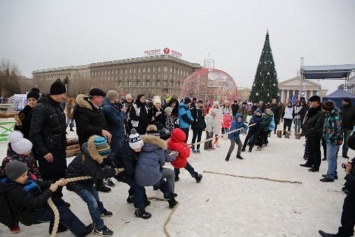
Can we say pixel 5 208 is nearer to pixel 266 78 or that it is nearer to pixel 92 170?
pixel 92 170

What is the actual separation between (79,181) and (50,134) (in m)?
0.81

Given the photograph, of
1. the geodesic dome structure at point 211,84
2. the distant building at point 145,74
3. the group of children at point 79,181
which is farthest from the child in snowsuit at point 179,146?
the distant building at point 145,74

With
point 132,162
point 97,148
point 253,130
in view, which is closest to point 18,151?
point 97,148

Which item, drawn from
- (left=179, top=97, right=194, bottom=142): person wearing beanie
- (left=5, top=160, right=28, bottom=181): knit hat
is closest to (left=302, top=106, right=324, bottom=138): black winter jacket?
(left=179, top=97, right=194, bottom=142): person wearing beanie

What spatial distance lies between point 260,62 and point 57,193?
33.6 metres

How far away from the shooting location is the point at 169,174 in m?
4.26

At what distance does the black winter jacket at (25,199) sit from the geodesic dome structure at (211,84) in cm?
1975

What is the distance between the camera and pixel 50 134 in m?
3.52

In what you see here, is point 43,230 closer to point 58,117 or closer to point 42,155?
point 42,155

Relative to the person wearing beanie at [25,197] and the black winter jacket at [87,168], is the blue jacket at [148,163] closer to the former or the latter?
the black winter jacket at [87,168]

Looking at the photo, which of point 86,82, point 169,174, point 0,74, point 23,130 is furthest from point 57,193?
point 86,82

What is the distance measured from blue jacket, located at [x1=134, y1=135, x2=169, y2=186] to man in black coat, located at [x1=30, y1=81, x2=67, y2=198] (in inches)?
45.1

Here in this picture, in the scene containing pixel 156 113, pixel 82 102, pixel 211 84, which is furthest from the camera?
pixel 211 84

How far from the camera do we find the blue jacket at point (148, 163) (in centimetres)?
378
